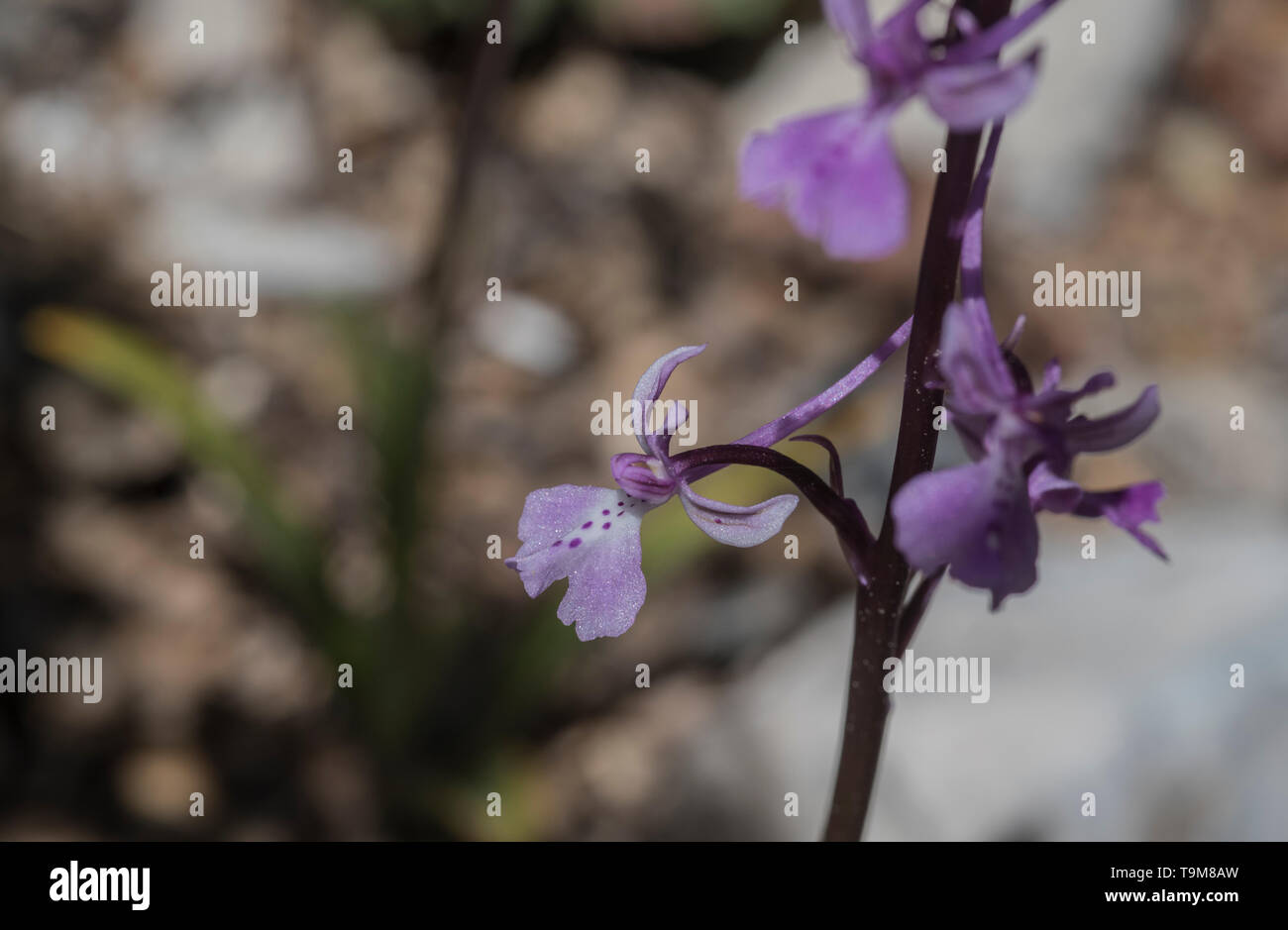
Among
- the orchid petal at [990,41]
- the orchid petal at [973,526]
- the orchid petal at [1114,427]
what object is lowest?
the orchid petal at [973,526]

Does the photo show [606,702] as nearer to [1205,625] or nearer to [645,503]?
[1205,625]

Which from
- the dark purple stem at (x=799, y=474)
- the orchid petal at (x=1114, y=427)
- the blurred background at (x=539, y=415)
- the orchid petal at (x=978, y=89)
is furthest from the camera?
the blurred background at (x=539, y=415)

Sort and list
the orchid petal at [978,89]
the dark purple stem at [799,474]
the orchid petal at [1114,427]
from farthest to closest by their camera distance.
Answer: the dark purple stem at [799,474] < the orchid petal at [1114,427] < the orchid petal at [978,89]

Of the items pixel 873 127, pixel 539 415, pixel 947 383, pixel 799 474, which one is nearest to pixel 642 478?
pixel 799 474

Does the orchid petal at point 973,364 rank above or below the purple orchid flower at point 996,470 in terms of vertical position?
above

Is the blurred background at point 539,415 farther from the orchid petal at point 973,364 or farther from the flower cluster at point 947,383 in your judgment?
the orchid petal at point 973,364

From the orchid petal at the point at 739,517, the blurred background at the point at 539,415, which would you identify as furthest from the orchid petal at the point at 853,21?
the blurred background at the point at 539,415

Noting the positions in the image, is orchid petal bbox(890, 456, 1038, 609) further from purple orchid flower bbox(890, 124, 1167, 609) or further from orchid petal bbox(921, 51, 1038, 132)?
orchid petal bbox(921, 51, 1038, 132)
